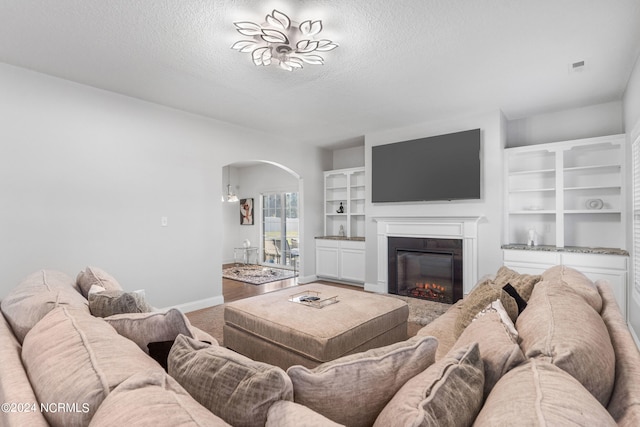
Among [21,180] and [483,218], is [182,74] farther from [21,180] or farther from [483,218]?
[483,218]

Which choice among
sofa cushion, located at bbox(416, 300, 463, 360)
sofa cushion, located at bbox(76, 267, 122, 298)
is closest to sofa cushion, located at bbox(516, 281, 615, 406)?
sofa cushion, located at bbox(416, 300, 463, 360)

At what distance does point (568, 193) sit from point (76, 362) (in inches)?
208

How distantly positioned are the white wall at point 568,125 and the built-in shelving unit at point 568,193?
0.77ft

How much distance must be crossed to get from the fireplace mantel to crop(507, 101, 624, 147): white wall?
142 cm

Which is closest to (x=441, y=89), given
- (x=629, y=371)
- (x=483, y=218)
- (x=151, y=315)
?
(x=483, y=218)

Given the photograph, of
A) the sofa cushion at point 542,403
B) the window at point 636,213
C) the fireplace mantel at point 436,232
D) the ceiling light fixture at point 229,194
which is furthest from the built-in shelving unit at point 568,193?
the ceiling light fixture at point 229,194

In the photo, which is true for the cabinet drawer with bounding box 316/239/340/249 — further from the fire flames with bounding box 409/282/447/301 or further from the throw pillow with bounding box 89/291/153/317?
the throw pillow with bounding box 89/291/153/317

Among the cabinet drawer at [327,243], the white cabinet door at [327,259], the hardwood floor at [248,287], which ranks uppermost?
the cabinet drawer at [327,243]

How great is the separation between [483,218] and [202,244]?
3.94 metres

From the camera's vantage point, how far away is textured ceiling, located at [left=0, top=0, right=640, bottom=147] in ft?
7.16

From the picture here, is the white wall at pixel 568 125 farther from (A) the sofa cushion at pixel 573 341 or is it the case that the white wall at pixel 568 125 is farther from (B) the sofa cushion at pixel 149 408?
(B) the sofa cushion at pixel 149 408

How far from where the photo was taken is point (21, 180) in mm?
3035

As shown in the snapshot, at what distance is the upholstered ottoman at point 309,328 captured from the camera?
7.41 ft

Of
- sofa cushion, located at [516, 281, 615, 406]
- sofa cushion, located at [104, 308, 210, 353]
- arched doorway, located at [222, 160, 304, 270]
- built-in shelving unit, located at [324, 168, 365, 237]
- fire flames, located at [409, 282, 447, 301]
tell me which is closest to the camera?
sofa cushion, located at [516, 281, 615, 406]
